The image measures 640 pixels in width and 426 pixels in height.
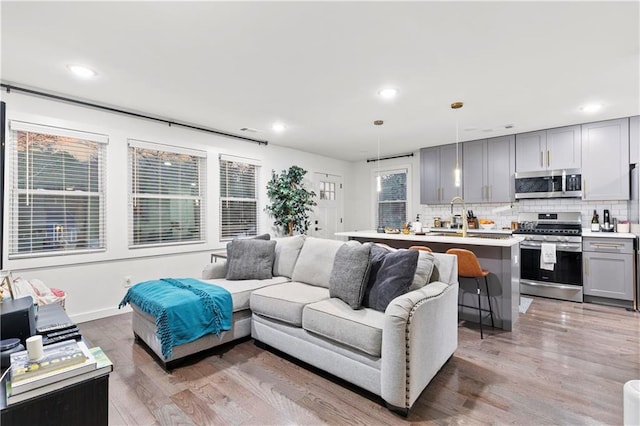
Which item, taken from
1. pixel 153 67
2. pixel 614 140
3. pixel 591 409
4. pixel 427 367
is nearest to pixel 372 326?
pixel 427 367

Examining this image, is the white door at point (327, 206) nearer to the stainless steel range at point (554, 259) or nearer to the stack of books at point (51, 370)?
the stainless steel range at point (554, 259)

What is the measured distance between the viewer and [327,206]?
694 centimetres

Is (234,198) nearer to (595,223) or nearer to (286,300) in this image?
(286,300)

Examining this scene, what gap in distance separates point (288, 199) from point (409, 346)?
4.05 metres

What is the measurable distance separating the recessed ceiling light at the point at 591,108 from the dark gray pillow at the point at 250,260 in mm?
4057

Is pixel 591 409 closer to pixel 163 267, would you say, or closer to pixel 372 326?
pixel 372 326

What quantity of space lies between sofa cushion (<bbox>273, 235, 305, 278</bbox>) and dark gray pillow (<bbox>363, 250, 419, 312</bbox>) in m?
1.21

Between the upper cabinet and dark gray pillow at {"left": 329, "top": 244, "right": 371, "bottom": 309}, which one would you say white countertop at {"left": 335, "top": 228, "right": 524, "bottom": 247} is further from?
the upper cabinet

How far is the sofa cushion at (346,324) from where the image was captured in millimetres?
1996

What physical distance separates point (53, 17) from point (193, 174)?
2663mm

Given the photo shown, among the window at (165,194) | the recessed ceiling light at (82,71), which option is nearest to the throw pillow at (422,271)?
the recessed ceiling light at (82,71)

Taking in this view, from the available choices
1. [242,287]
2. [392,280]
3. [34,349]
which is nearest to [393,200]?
[242,287]

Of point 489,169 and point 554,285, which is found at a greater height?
point 489,169

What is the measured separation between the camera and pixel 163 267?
4.26 meters
